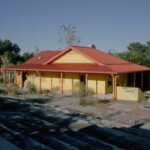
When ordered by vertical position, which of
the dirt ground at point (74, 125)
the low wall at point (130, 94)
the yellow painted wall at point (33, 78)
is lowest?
the dirt ground at point (74, 125)

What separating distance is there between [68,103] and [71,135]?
6715mm

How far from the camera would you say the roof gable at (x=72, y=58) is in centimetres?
2070

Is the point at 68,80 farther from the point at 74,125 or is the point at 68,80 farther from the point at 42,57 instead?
the point at 74,125

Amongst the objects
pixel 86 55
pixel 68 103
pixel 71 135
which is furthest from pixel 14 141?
pixel 86 55

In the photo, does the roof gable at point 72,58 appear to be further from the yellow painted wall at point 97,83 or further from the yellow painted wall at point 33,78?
the yellow painted wall at point 33,78

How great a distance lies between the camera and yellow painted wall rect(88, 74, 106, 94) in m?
19.0

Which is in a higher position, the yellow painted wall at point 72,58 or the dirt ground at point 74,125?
the yellow painted wall at point 72,58

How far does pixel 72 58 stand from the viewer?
21562 mm

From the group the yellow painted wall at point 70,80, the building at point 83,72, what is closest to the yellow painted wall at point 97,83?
the building at point 83,72

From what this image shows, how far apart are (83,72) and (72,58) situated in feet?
14.8

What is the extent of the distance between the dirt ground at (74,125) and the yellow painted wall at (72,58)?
6.59 m

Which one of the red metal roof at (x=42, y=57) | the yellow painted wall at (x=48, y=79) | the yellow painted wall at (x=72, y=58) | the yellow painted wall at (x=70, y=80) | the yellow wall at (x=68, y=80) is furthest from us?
the red metal roof at (x=42, y=57)

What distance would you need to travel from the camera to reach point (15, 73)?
86.4 ft

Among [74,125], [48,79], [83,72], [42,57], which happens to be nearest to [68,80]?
[48,79]
